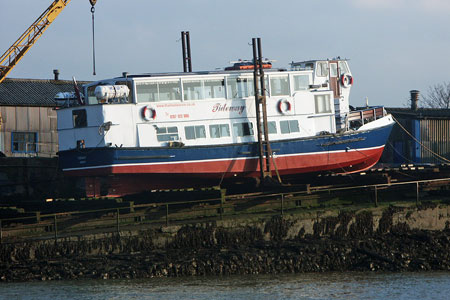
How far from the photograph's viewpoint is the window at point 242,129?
124 ft

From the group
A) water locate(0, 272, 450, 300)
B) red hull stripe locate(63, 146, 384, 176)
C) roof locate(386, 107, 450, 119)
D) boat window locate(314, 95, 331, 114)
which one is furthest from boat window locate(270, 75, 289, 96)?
water locate(0, 272, 450, 300)

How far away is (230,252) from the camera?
25.5m

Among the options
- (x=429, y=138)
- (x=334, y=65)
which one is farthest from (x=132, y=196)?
(x=429, y=138)

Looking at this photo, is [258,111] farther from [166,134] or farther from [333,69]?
[333,69]

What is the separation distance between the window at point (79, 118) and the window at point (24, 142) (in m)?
9.91

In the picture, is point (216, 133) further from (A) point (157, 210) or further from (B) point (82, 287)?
(B) point (82, 287)

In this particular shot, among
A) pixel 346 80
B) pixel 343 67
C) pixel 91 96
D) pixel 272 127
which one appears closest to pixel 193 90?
pixel 272 127

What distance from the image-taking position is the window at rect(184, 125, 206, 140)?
122 feet

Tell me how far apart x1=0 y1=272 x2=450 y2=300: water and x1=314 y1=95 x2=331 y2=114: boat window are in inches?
633

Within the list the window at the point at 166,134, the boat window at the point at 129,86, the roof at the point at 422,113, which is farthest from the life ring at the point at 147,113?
the roof at the point at 422,113

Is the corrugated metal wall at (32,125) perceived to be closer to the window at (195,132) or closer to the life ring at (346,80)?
the window at (195,132)

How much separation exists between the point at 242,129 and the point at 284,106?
246 cm

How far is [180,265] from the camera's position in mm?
24391

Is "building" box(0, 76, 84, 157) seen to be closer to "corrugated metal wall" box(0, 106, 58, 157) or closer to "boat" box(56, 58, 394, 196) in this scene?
"corrugated metal wall" box(0, 106, 58, 157)
